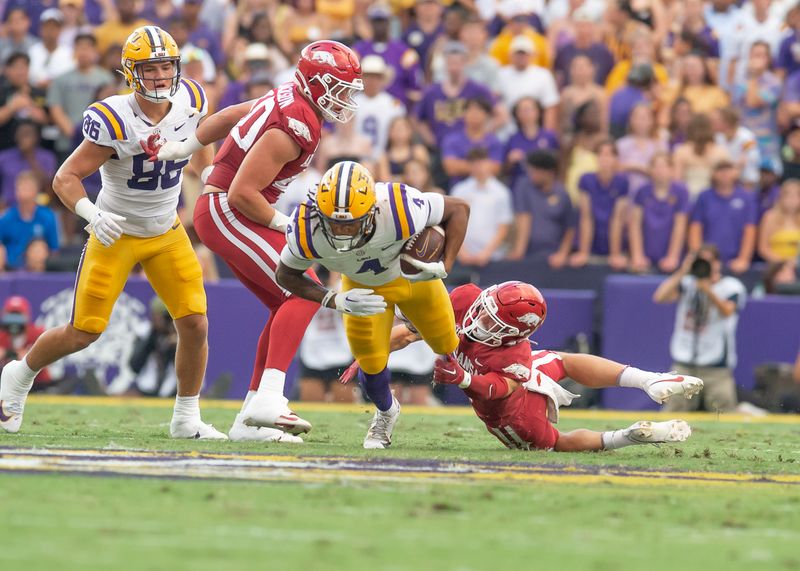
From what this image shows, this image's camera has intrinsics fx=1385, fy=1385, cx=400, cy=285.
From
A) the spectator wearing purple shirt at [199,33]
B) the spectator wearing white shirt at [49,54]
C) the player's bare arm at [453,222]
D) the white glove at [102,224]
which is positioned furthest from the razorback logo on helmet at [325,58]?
the spectator wearing white shirt at [49,54]

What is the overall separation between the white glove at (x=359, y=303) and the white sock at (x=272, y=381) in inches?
28.5

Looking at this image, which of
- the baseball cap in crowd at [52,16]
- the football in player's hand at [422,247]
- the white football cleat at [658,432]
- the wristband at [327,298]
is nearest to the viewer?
the wristband at [327,298]

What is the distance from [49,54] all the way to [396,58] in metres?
3.56

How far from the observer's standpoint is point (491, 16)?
14.3 meters

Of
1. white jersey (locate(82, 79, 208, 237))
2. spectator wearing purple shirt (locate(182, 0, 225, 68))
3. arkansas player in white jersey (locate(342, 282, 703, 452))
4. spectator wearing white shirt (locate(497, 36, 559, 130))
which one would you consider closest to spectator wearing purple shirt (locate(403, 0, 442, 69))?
spectator wearing white shirt (locate(497, 36, 559, 130))

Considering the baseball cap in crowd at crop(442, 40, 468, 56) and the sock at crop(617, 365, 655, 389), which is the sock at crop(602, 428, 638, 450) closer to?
the sock at crop(617, 365, 655, 389)

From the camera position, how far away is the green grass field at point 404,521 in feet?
12.9

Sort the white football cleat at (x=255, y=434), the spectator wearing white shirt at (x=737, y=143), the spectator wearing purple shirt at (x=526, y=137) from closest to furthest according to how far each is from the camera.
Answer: the white football cleat at (x=255, y=434) → the spectator wearing white shirt at (x=737, y=143) → the spectator wearing purple shirt at (x=526, y=137)

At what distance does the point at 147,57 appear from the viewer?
6.89m

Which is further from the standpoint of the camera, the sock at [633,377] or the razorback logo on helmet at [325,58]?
the razorback logo on helmet at [325,58]

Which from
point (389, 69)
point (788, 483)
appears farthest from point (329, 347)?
point (788, 483)

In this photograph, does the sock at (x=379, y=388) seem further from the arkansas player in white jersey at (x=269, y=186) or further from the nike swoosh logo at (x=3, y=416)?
the nike swoosh logo at (x=3, y=416)

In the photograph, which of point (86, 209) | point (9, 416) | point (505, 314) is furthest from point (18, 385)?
point (505, 314)

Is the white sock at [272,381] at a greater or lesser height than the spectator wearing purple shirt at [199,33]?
lesser
